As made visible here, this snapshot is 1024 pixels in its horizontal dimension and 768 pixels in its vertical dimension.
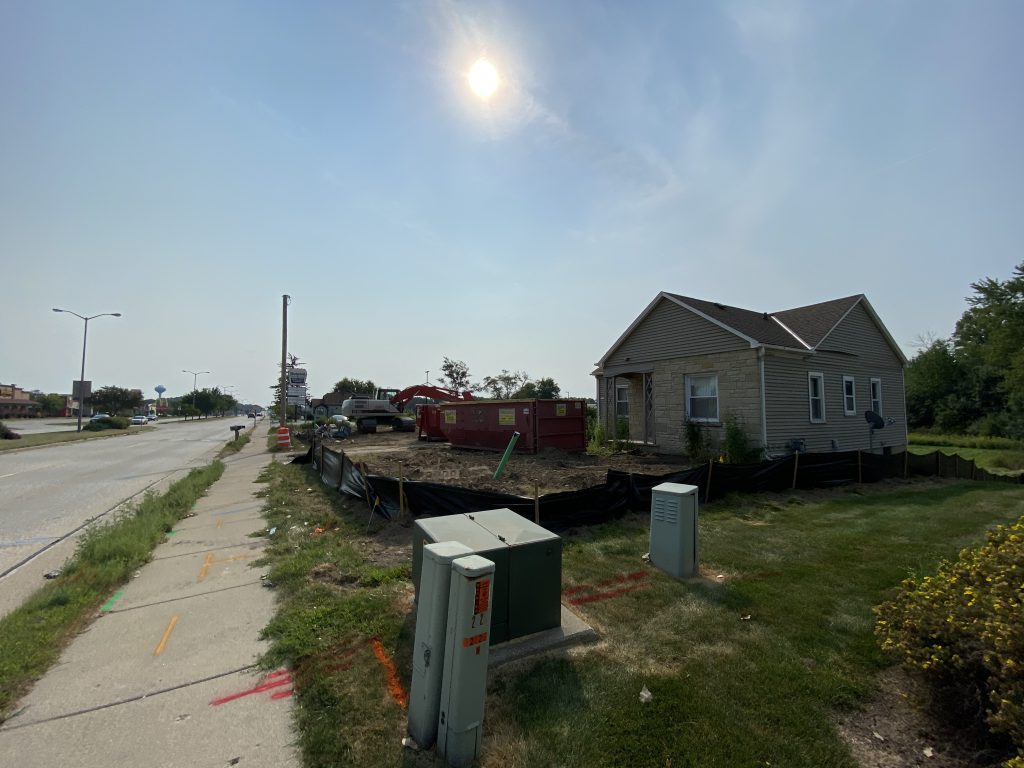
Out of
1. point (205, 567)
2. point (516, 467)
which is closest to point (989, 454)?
point (516, 467)

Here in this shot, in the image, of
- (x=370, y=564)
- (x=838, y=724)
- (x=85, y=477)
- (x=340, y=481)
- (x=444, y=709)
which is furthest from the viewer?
(x=85, y=477)

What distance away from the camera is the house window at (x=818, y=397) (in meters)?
15.1

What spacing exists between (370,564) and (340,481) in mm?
4937

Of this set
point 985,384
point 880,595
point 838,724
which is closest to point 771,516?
point 880,595

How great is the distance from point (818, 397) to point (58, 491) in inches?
856

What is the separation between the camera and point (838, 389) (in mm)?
16016

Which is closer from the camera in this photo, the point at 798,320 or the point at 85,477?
the point at 85,477

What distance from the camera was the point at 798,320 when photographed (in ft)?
58.3

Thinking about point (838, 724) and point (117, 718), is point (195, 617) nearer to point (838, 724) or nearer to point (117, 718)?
point (117, 718)

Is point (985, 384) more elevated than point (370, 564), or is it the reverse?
point (985, 384)

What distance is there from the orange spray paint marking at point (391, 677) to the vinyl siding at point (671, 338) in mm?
13237

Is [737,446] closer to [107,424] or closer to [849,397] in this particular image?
[849,397]

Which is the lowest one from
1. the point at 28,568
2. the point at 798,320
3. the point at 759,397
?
the point at 28,568

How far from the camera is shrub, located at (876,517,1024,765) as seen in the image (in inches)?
94.9
